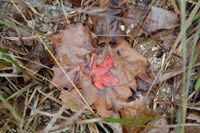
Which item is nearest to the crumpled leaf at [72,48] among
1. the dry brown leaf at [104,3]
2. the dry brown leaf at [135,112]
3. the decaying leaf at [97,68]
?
the decaying leaf at [97,68]

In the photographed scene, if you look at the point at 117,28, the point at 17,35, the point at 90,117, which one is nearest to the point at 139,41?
the point at 117,28

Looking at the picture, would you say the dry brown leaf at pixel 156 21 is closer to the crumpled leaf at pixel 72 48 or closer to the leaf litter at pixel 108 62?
the leaf litter at pixel 108 62

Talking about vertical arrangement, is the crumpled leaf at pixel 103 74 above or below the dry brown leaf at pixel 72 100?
above

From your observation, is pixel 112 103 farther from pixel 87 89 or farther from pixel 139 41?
pixel 139 41

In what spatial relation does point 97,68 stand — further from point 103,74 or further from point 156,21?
point 156,21

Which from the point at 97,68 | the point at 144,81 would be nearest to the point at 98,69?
the point at 97,68

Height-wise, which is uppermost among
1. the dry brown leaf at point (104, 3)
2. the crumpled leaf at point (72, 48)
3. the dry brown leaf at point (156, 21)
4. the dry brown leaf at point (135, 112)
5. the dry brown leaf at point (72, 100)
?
the dry brown leaf at point (104, 3)
